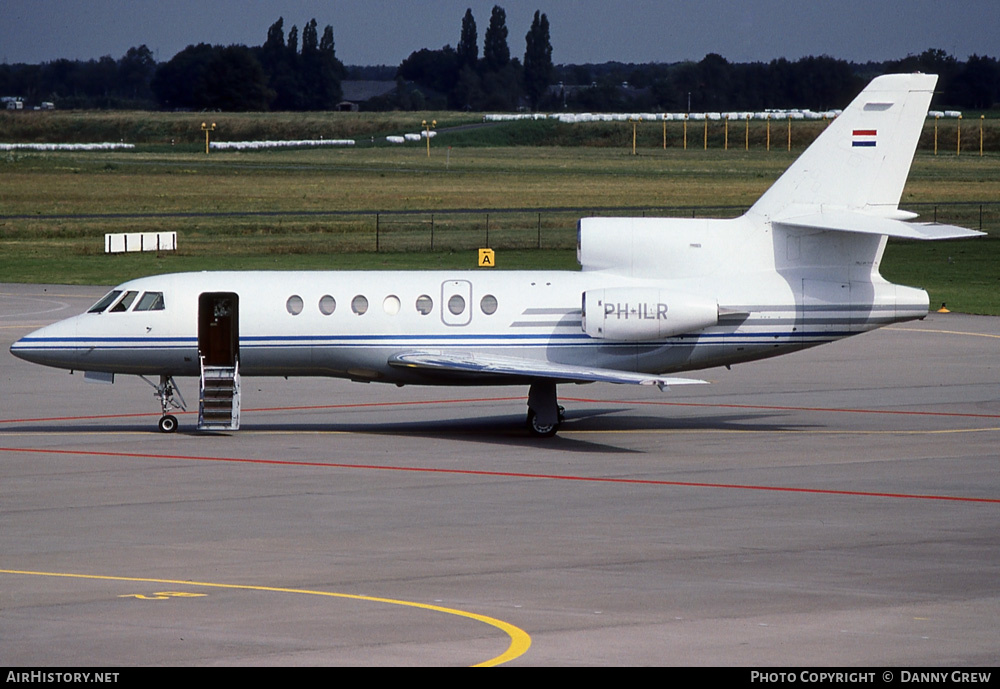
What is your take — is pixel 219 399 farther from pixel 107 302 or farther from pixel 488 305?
pixel 488 305

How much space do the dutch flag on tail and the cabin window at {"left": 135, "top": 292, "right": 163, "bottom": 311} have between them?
14606 mm

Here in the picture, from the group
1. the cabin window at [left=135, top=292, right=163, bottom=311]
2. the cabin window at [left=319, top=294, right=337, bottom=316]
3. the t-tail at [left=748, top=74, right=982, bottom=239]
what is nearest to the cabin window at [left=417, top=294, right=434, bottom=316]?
the cabin window at [left=319, top=294, right=337, bottom=316]

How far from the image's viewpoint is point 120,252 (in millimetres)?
75312

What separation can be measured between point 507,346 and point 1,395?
1371cm

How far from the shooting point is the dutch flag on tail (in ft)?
95.4

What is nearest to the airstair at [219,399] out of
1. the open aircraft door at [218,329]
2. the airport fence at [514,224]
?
→ the open aircraft door at [218,329]

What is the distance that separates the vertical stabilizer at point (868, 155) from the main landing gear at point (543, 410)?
5736mm

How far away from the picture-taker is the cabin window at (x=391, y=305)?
95.5 feet

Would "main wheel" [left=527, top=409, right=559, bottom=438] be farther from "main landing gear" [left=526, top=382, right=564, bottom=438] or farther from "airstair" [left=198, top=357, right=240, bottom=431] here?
"airstair" [left=198, top=357, right=240, bottom=431]

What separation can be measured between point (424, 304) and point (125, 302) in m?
6.23

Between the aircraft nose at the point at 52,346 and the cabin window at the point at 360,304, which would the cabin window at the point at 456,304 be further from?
the aircraft nose at the point at 52,346

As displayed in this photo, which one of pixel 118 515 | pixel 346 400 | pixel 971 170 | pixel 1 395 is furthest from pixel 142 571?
pixel 971 170

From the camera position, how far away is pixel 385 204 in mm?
113750

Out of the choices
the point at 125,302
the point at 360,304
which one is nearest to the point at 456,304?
the point at 360,304
